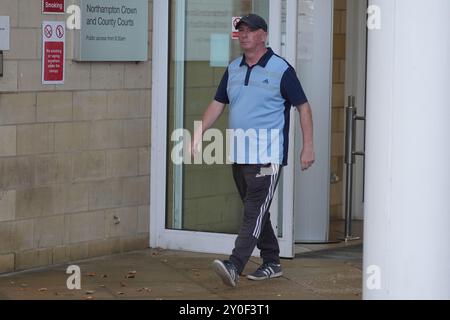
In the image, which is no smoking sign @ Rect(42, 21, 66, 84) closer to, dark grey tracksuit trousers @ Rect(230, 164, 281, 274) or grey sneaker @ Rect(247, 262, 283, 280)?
Result: dark grey tracksuit trousers @ Rect(230, 164, 281, 274)

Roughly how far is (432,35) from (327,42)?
466cm

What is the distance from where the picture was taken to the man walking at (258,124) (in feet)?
25.5

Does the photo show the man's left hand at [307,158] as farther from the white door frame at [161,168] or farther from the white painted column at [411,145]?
the white painted column at [411,145]

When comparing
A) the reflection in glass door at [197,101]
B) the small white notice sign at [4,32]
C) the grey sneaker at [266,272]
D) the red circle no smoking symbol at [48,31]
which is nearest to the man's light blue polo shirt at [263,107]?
the grey sneaker at [266,272]

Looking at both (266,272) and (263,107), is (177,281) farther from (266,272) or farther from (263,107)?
(263,107)

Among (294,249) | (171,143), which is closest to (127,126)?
(171,143)

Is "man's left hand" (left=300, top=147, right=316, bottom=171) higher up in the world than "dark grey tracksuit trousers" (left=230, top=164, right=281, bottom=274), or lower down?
higher up

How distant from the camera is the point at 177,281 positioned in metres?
8.21

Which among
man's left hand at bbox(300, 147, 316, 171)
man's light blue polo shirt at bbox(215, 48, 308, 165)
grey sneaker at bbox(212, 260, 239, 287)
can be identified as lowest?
grey sneaker at bbox(212, 260, 239, 287)

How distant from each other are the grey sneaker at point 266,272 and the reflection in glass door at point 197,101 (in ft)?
3.00

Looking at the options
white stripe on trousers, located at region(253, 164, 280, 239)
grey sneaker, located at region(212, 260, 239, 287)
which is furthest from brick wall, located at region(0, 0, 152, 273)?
white stripe on trousers, located at region(253, 164, 280, 239)

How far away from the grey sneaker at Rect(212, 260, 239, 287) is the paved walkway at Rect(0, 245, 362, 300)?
99 mm

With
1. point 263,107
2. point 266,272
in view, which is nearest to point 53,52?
point 263,107

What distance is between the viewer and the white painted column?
5.09 metres
